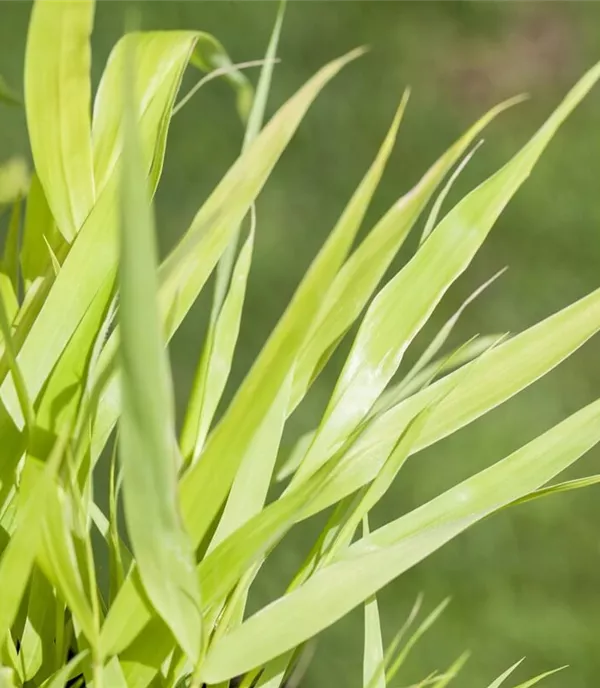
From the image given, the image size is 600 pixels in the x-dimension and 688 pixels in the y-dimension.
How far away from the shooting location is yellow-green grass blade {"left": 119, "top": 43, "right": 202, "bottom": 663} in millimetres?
203

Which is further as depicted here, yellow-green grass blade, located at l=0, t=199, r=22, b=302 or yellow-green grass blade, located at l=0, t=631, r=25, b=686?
yellow-green grass blade, located at l=0, t=199, r=22, b=302

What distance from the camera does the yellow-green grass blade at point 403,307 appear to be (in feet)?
1.21

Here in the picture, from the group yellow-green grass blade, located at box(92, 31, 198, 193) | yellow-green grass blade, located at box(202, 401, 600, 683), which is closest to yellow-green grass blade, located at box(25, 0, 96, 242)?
yellow-green grass blade, located at box(92, 31, 198, 193)

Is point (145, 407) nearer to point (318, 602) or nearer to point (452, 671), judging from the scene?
point (318, 602)

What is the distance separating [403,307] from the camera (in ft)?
1.24

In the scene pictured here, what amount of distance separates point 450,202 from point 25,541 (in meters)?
0.83

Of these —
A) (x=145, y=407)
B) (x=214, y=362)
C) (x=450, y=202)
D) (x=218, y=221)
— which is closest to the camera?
(x=145, y=407)

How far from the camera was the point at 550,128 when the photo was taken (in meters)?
0.33

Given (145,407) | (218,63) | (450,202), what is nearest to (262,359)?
(145,407)

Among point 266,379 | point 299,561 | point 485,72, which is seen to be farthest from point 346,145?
point 266,379

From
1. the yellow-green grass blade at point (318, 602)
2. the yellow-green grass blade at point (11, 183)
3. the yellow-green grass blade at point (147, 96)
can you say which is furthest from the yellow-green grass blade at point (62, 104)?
Result: the yellow-green grass blade at point (318, 602)

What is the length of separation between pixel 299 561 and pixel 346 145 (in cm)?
58

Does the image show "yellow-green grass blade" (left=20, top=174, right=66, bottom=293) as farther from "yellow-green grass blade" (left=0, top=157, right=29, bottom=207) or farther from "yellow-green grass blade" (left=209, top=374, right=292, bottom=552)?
"yellow-green grass blade" (left=209, top=374, right=292, bottom=552)

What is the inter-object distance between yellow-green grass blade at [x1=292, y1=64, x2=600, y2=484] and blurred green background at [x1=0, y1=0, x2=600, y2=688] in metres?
0.57
